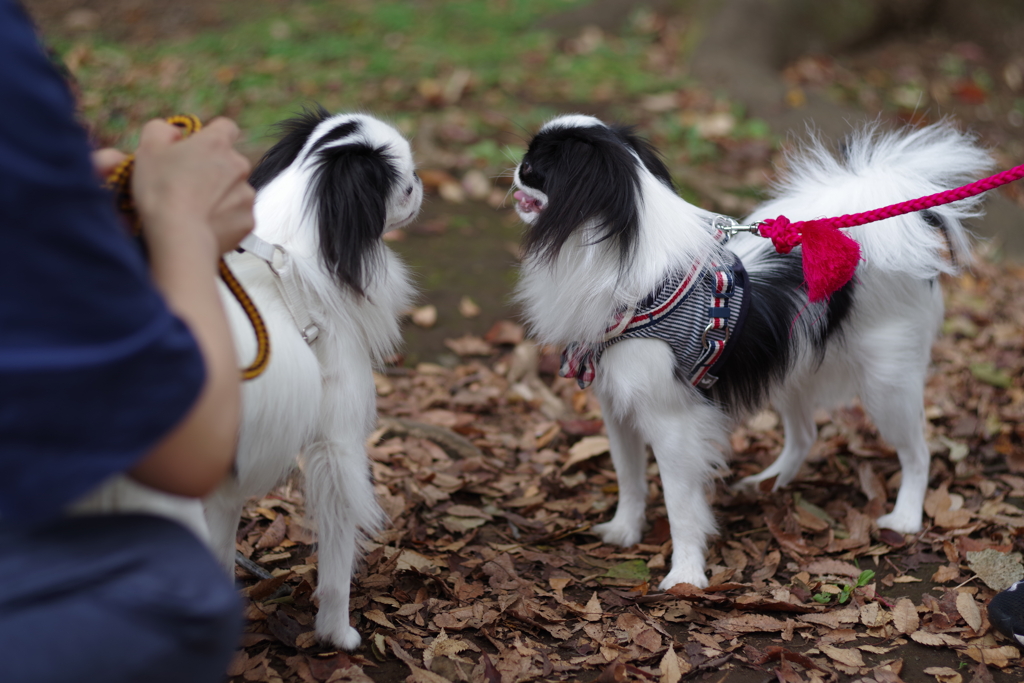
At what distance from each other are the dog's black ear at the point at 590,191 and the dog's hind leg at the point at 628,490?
2.70 feet

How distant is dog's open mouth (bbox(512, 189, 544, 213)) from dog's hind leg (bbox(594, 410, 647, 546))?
2.98 feet

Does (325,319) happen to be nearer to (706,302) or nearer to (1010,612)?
(706,302)

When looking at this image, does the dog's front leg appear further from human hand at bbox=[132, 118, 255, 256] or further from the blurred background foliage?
the blurred background foliage

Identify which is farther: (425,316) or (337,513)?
(425,316)

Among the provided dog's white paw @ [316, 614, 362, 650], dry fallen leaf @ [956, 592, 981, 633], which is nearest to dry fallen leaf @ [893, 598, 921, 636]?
dry fallen leaf @ [956, 592, 981, 633]

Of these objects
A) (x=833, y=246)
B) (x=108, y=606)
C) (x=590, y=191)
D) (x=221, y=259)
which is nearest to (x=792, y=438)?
(x=833, y=246)

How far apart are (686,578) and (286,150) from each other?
6.40 ft

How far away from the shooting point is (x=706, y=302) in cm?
263

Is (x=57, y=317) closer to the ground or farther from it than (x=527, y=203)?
farther from it

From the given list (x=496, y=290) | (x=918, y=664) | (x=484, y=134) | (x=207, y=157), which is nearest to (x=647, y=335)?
(x=918, y=664)

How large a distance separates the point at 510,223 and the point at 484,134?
1.30 m

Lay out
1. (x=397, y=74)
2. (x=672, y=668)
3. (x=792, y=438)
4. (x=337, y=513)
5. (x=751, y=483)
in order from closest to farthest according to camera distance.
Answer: (x=337, y=513) → (x=672, y=668) → (x=792, y=438) → (x=751, y=483) → (x=397, y=74)

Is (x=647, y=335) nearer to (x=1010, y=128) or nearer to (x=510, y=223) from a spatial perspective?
(x=510, y=223)

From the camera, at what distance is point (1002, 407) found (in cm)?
400
